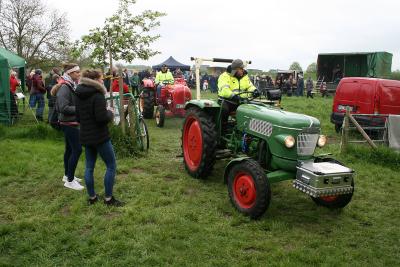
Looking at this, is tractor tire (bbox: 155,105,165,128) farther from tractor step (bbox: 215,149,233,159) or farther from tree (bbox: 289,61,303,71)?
tree (bbox: 289,61,303,71)

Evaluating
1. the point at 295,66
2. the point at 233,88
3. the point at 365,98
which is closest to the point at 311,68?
the point at 295,66

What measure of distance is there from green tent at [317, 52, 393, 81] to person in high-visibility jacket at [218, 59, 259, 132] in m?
17.9

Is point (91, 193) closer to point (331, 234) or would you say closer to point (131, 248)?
point (131, 248)

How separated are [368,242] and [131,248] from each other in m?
2.36

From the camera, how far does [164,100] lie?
11469 millimetres

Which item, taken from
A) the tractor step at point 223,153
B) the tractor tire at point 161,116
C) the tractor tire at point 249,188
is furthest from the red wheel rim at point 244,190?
the tractor tire at point 161,116

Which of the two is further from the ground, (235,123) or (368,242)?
(235,123)

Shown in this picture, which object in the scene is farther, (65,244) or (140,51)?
(140,51)

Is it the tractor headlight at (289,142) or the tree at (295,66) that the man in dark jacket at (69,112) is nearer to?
the tractor headlight at (289,142)

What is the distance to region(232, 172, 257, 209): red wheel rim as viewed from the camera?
14.5ft

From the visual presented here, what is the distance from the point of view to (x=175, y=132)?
10078 millimetres

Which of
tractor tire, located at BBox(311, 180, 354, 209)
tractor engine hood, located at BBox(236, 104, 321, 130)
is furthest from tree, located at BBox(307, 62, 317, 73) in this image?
tractor tire, located at BBox(311, 180, 354, 209)

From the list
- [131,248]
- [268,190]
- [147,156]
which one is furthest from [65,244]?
[147,156]

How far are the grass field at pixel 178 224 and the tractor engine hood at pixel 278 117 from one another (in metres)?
1.06
